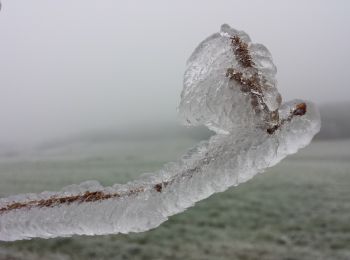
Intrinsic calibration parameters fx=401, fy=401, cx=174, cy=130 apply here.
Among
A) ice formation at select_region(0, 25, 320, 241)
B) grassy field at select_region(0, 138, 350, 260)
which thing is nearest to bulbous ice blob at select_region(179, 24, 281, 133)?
ice formation at select_region(0, 25, 320, 241)

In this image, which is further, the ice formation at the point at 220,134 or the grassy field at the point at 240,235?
the grassy field at the point at 240,235

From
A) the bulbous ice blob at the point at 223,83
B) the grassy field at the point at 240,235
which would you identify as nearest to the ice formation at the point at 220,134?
the bulbous ice blob at the point at 223,83

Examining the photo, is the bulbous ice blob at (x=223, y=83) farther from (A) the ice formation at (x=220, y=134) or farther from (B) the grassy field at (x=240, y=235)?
(B) the grassy field at (x=240, y=235)

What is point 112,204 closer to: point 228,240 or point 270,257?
point 270,257

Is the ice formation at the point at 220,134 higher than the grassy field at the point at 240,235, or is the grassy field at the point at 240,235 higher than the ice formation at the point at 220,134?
the ice formation at the point at 220,134

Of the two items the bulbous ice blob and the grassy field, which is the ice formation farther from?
the grassy field

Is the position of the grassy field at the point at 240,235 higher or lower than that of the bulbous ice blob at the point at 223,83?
lower

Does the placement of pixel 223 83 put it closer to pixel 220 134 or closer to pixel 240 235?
pixel 220 134

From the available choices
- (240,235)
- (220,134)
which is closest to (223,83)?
(220,134)
